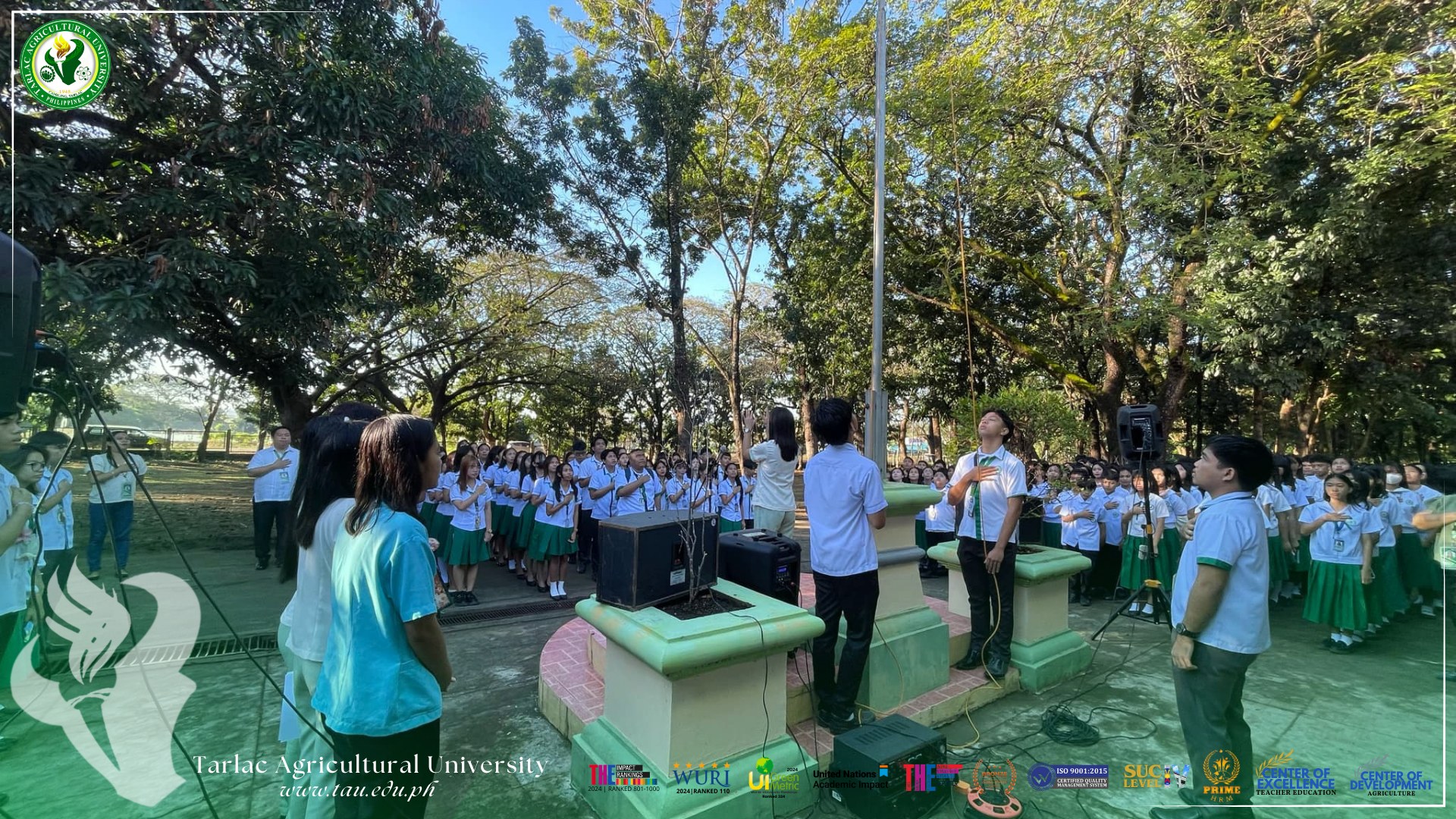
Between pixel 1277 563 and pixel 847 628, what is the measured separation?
635 centimetres

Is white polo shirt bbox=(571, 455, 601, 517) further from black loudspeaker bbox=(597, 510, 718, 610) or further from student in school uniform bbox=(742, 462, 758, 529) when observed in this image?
black loudspeaker bbox=(597, 510, 718, 610)

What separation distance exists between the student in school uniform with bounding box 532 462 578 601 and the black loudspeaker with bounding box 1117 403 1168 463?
5.41 m

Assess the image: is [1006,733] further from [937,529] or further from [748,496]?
[748,496]

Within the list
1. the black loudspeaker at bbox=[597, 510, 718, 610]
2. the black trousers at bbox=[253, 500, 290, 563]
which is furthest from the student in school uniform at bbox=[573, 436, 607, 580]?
the black loudspeaker at bbox=[597, 510, 718, 610]

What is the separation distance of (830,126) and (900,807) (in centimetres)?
1248

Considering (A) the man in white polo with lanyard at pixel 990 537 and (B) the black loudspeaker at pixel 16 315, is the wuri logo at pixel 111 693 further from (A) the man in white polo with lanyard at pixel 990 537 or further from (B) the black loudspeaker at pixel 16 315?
(A) the man in white polo with lanyard at pixel 990 537

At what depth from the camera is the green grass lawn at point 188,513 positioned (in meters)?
6.48

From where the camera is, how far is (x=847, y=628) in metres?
3.30

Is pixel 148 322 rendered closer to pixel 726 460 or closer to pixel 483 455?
pixel 483 455

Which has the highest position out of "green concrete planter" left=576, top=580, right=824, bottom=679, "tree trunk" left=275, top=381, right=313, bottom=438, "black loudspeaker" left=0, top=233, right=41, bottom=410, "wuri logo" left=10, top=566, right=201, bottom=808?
"black loudspeaker" left=0, top=233, right=41, bottom=410

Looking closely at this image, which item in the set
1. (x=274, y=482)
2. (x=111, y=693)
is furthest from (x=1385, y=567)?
(x=274, y=482)

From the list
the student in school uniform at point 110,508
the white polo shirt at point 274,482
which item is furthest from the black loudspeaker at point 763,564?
the student in school uniform at point 110,508

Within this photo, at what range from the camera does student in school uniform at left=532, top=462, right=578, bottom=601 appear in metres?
6.78

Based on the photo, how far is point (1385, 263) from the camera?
9641mm
